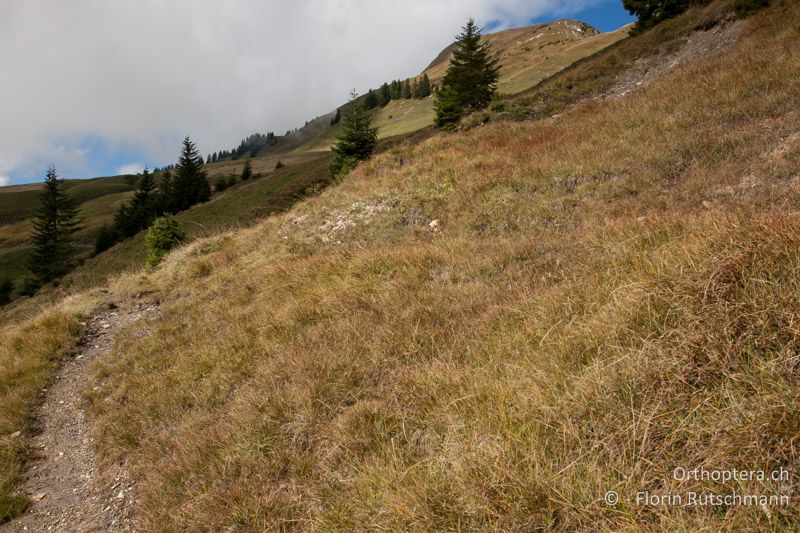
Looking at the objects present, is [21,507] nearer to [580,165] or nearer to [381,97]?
[580,165]

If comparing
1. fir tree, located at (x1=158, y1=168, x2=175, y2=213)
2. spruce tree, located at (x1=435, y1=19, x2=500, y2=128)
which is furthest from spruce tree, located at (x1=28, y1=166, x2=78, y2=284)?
spruce tree, located at (x1=435, y1=19, x2=500, y2=128)

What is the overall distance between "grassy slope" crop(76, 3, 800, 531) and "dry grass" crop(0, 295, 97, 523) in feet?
2.98

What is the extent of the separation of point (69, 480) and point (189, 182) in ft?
200

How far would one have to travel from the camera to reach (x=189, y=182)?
2243 inches

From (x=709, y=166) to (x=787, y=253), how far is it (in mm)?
5695

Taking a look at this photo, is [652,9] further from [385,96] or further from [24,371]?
[385,96]

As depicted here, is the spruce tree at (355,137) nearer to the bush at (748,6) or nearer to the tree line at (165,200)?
the bush at (748,6)

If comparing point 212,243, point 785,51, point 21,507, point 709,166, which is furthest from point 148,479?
point 785,51

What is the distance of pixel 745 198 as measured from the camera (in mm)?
5355

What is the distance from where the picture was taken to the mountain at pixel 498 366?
6.53 feet

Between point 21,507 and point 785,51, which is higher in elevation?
point 785,51

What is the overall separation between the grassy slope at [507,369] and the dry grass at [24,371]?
91 centimetres

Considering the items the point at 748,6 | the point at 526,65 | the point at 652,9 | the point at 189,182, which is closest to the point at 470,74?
the point at 652,9

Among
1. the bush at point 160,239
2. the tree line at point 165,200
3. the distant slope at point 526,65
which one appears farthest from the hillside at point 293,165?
the bush at point 160,239
